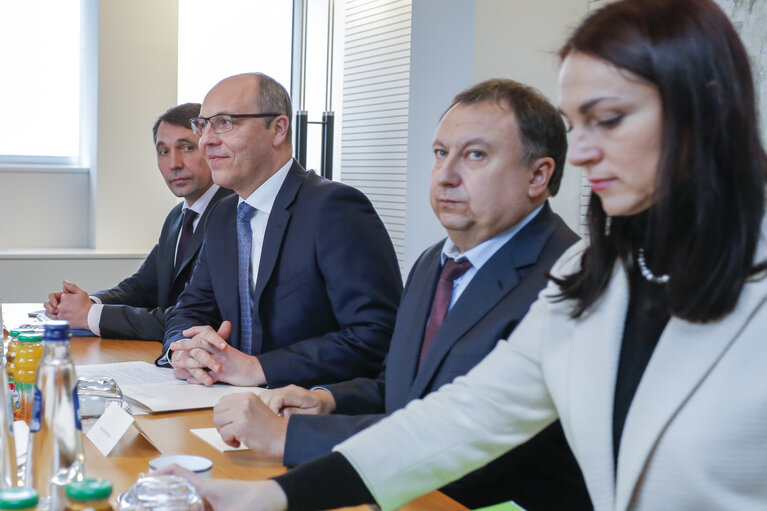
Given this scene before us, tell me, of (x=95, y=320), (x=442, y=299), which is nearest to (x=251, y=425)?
(x=442, y=299)

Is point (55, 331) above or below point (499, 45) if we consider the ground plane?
below

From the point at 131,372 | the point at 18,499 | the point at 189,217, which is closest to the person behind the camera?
the point at 18,499

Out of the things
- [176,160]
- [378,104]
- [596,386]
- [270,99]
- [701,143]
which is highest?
[378,104]

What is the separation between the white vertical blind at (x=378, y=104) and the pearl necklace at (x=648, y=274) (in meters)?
3.66

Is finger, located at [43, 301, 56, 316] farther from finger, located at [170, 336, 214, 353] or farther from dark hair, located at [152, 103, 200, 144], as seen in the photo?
finger, located at [170, 336, 214, 353]

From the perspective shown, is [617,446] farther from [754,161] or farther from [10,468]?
[10,468]

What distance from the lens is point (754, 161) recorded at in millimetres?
1052

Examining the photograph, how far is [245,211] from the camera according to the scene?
263 cm

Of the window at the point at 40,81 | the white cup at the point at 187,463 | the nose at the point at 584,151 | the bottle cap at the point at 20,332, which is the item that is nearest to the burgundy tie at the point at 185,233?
the bottle cap at the point at 20,332

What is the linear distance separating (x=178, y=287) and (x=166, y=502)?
2337 millimetres

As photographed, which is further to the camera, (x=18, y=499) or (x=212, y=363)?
(x=212, y=363)

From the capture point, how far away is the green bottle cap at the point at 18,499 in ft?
2.94

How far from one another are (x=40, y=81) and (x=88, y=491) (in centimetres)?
521

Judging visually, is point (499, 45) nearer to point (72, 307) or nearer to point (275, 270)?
point (275, 270)
